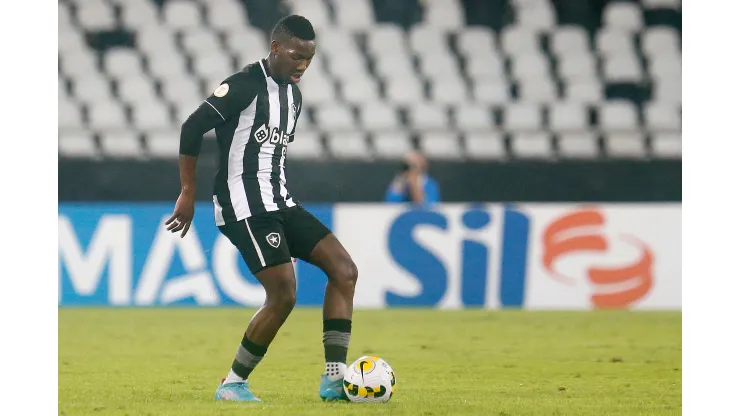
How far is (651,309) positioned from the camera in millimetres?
12156

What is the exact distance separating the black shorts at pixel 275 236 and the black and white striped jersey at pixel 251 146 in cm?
5

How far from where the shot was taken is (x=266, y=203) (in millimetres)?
5984

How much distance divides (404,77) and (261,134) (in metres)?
10.9

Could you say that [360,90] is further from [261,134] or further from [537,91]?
[261,134]

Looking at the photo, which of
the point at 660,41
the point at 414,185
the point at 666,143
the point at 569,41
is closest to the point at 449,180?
the point at 414,185

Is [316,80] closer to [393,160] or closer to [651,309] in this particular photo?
[393,160]

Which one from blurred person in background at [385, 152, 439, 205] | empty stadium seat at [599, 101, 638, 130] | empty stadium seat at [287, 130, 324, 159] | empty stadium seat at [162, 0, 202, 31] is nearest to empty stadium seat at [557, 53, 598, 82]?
empty stadium seat at [599, 101, 638, 130]

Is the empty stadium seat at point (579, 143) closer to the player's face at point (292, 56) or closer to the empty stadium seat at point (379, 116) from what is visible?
the empty stadium seat at point (379, 116)

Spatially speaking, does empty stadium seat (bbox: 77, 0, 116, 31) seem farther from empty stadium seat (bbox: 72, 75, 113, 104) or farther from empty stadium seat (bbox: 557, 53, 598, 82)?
empty stadium seat (bbox: 557, 53, 598, 82)

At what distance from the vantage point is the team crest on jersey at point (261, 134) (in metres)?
6.00

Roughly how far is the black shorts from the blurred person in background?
6.97 m
